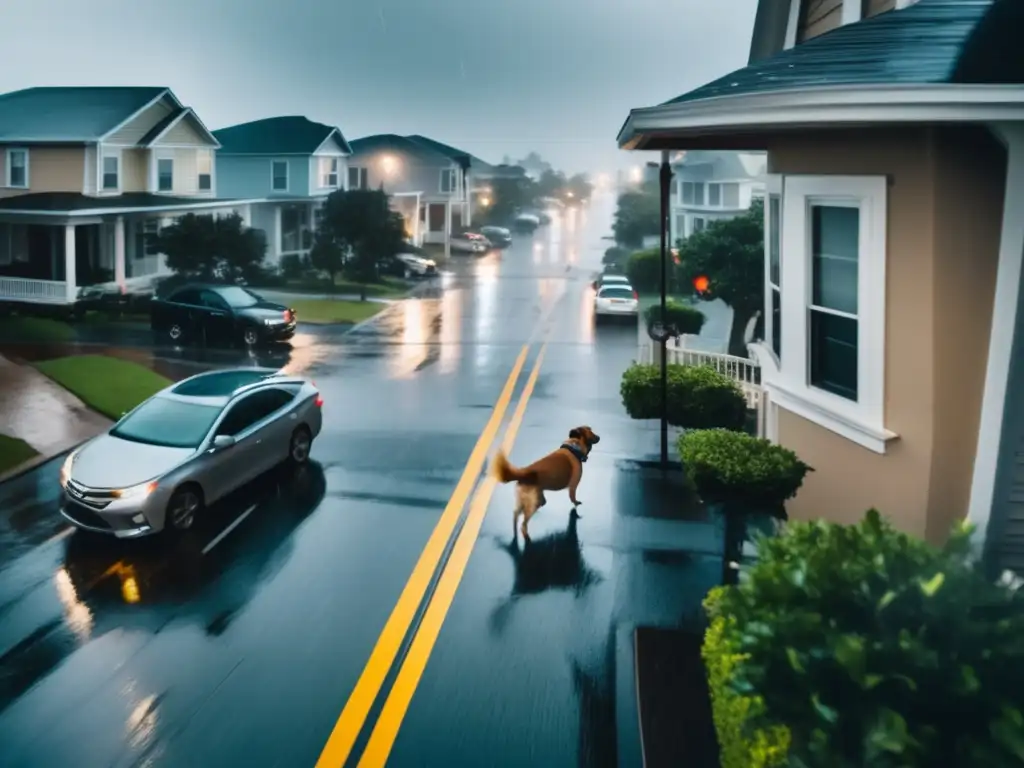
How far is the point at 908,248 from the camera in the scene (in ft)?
23.4

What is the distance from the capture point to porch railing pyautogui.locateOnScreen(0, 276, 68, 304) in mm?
22453

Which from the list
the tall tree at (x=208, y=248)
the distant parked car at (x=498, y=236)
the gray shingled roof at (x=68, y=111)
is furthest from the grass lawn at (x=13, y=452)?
the distant parked car at (x=498, y=236)

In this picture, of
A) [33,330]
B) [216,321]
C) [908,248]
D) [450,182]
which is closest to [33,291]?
[33,330]

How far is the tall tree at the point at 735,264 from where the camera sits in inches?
907

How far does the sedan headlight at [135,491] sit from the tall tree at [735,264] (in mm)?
15514

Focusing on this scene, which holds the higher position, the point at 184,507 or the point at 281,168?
the point at 281,168


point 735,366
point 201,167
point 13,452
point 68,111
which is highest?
point 68,111

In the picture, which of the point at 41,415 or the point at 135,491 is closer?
the point at 135,491

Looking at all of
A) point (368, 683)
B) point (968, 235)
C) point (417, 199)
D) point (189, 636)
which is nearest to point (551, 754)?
point (368, 683)

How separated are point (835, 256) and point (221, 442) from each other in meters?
6.88

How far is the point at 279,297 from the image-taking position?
98.6ft

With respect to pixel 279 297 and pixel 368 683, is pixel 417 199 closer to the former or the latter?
pixel 279 297

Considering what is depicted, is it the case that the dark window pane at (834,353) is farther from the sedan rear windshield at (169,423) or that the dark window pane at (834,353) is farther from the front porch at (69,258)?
the front porch at (69,258)

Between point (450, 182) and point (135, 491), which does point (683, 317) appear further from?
point (450, 182)
